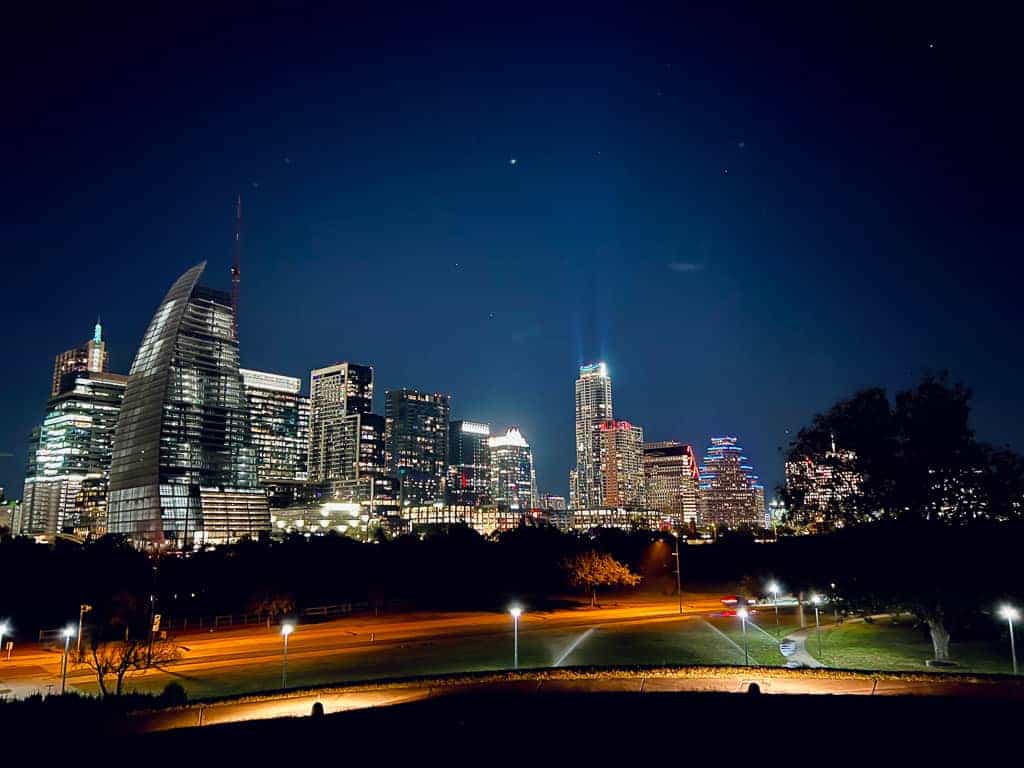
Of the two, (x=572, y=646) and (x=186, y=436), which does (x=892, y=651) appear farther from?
(x=186, y=436)

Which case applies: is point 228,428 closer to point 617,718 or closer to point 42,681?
point 42,681

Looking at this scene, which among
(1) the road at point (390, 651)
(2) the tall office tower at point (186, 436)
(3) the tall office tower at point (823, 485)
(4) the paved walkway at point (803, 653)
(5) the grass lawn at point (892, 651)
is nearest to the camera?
(5) the grass lawn at point (892, 651)

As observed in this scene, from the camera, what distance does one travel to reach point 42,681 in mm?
42312

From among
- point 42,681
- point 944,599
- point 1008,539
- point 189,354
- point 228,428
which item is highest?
point 189,354

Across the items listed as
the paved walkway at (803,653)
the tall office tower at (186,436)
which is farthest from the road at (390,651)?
the tall office tower at (186,436)

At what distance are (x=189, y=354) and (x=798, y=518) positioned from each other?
168344 millimetres

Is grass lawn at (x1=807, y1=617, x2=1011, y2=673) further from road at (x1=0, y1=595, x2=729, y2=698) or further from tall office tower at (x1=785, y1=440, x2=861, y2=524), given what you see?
tall office tower at (x1=785, y1=440, x2=861, y2=524)

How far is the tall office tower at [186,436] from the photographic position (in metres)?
177

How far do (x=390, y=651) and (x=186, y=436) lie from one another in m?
151

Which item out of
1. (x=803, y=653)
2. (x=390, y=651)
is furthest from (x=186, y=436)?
(x=803, y=653)

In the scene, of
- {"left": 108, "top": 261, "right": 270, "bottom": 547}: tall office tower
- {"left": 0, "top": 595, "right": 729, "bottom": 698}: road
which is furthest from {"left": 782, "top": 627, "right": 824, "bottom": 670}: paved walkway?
{"left": 108, "top": 261, "right": 270, "bottom": 547}: tall office tower

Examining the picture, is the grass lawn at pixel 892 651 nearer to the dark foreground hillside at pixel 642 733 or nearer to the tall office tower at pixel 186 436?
the dark foreground hillside at pixel 642 733

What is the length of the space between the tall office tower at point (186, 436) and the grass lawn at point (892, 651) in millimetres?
155641

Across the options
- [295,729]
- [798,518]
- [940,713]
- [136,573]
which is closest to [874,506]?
[798,518]
